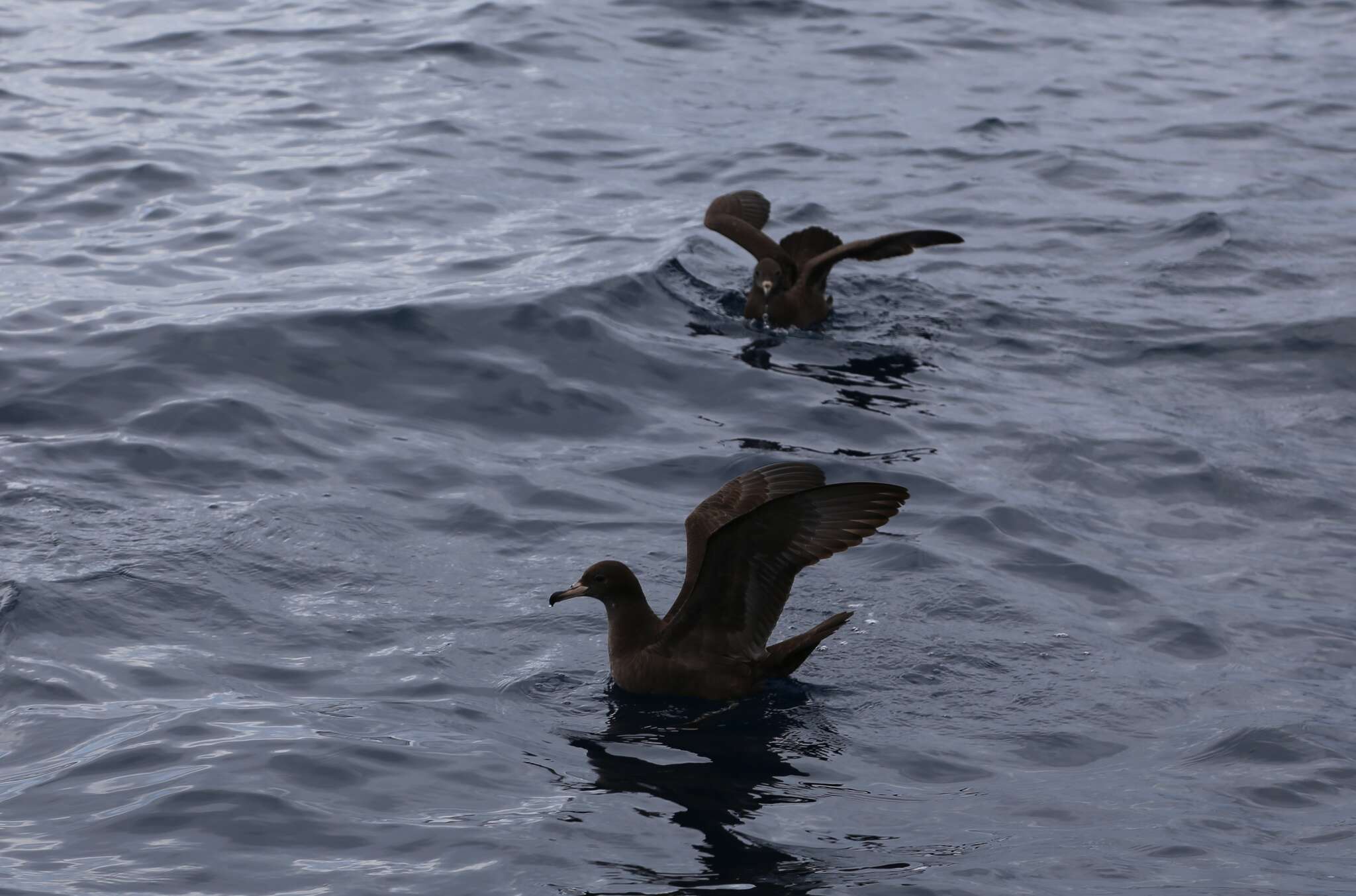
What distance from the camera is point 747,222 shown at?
1287cm

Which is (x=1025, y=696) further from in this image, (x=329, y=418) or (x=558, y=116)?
(x=558, y=116)

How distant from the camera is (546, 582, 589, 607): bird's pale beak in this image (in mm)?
7066

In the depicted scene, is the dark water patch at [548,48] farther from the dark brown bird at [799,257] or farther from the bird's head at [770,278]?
the bird's head at [770,278]

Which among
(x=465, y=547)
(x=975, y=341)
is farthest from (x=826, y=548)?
(x=975, y=341)

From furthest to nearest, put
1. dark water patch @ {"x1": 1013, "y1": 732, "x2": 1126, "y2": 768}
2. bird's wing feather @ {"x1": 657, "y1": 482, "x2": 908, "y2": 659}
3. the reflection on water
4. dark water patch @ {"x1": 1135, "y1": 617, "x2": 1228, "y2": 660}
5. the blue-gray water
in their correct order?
dark water patch @ {"x1": 1135, "y1": 617, "x2": 1228, "y2": 660} → bird's wing feather @ {"x1": 657, "y1": 482, "x2": 908, "y2": 659} → dark water patch @ {"x1": 1013, "y1": 732, "x2": 1126, "y2": 768} → the blue-gray water → the reflection on water

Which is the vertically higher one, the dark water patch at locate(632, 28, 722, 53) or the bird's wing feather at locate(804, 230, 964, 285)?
the dark water patch at locate(632, 28, 722, 53)

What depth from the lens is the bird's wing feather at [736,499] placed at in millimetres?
7145

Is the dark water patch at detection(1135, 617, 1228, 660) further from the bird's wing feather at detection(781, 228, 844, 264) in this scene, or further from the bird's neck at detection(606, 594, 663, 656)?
the bird's wing feather at detection(781, 228, 844, 264)

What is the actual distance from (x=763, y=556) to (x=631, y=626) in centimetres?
73

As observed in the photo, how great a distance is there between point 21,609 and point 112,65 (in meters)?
11.9

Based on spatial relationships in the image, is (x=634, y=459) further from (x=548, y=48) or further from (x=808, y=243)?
(x=548, y=48)

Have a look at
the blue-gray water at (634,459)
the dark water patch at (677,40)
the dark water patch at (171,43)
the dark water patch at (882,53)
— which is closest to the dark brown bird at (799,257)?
the blue-gray water at (634,459)

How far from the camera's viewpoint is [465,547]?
26.8 ft

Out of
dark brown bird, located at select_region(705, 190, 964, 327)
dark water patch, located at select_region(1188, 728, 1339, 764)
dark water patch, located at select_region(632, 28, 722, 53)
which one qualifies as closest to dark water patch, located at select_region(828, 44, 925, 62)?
dark water patch, located at select_region(632, 28, 722, 53)
